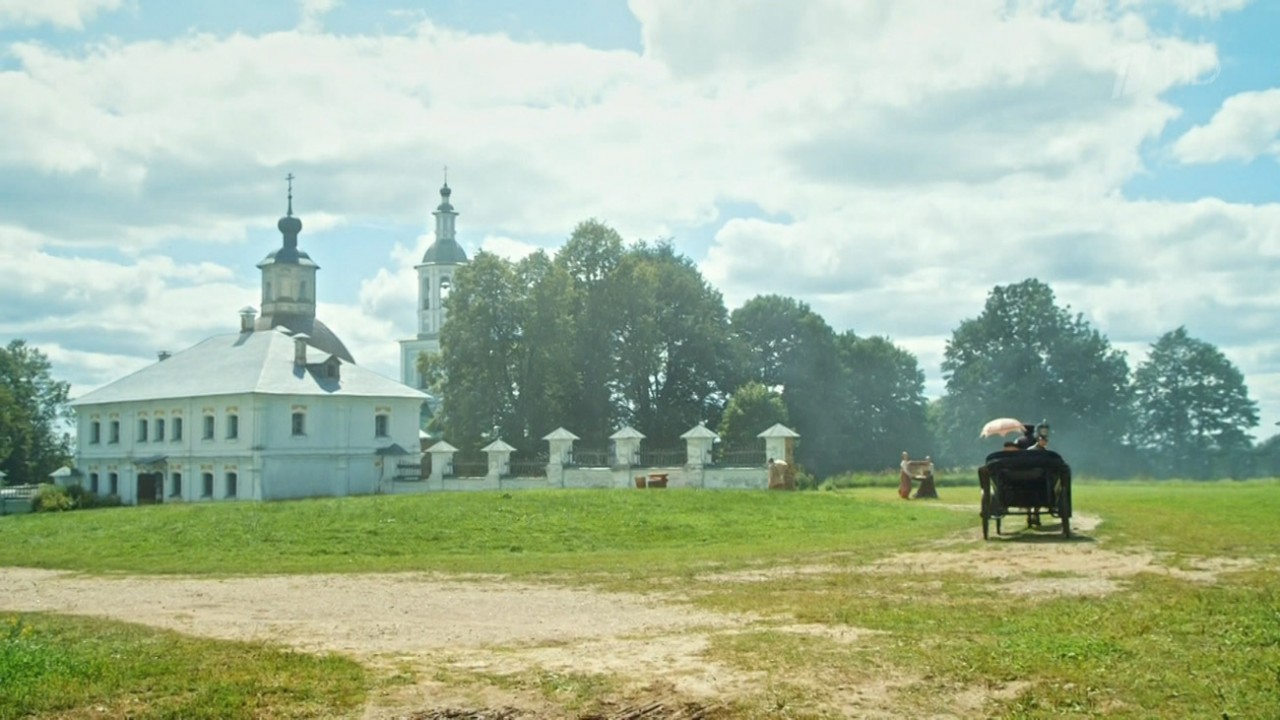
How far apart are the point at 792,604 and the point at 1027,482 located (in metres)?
7.88

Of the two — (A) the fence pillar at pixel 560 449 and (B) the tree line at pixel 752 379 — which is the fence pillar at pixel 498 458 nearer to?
(A) the fence pillar at pixel 560 449

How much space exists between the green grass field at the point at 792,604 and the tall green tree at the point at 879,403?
5154cm

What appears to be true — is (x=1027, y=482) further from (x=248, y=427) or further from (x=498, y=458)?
(x=248, y=427)

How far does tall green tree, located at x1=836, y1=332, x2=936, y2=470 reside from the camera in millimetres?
77562

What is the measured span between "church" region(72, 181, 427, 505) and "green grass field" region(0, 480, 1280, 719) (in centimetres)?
2560

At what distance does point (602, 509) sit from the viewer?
25.4 metres

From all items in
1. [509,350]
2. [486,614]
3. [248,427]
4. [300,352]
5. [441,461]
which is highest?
[509,350]

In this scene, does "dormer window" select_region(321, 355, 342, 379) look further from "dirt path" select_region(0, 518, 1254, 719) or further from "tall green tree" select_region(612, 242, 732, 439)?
"dirt path" select_region(0, 518, 1254, 719)

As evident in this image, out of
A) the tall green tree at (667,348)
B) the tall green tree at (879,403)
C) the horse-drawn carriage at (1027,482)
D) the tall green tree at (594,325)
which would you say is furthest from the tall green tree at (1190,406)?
the horse-drawn carriage at (1027,482)

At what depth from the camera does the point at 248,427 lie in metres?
50.9

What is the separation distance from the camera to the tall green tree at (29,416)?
74.8 m

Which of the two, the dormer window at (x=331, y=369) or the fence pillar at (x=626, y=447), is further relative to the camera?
the dormer window at (x=331, y=369)

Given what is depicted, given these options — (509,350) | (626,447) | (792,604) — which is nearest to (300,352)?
(509,350)

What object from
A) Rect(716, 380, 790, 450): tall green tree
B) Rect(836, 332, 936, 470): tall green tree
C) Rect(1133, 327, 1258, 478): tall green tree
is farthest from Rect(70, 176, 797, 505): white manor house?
Rect(1133, 327, 1258, 478): tall green tree
